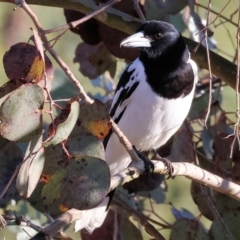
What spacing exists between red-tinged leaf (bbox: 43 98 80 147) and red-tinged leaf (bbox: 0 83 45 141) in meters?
0.03

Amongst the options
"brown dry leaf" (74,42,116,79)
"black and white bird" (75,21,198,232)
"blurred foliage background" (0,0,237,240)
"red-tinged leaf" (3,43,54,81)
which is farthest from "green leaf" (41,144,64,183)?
"blurred foliage background" (0,0,237,240)

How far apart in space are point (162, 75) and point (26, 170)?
1.15 m

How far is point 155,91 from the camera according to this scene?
2080mm

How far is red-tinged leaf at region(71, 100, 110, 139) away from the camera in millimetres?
1133

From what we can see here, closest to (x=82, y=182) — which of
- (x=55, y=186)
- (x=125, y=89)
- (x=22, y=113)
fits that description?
(x=55, y=186)

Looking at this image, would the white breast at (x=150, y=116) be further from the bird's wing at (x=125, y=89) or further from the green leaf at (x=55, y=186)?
the green leaf at (x=55, y=186)

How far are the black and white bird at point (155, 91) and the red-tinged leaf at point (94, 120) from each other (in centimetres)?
87

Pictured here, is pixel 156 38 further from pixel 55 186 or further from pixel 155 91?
pixel 55 186

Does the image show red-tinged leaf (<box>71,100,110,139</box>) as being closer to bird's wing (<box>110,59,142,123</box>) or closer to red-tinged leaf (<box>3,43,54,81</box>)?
red-tinged leaf (<box>3,43,54,81</box>)

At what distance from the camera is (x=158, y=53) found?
86.1 inches

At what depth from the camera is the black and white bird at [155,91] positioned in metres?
2.07

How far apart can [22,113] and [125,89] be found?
1.15 m

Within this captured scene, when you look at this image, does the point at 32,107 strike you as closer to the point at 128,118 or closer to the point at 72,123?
the point at 72,123

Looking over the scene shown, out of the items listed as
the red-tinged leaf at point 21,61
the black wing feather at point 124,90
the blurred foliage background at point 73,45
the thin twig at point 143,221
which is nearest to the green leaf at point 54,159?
the red-tinged leaf at point 21,61
